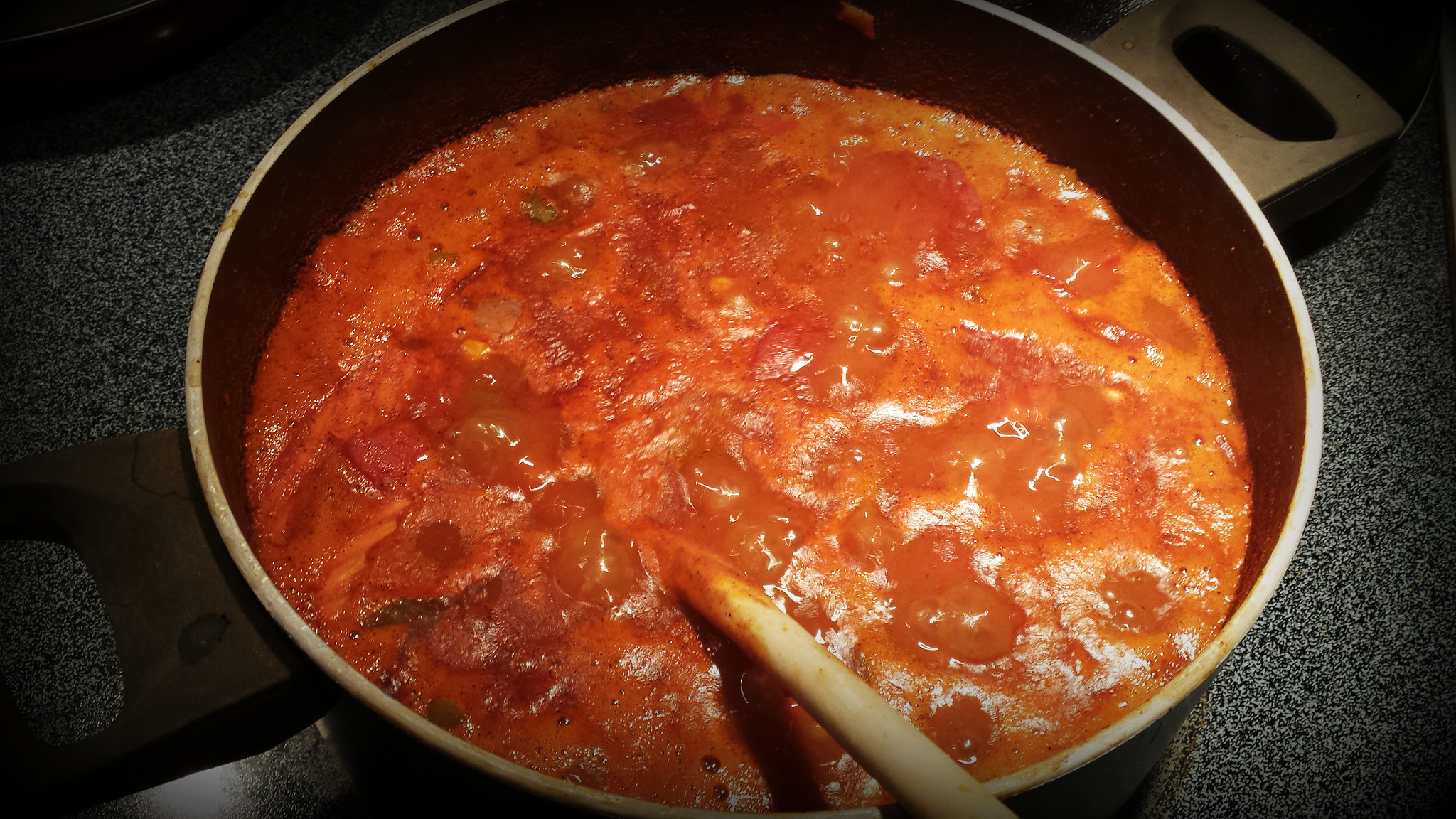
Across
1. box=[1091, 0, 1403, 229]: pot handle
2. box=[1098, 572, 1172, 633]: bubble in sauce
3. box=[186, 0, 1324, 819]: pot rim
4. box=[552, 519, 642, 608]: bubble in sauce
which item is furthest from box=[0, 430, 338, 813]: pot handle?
box=[1091, 0, 1403, 229]: pot handle

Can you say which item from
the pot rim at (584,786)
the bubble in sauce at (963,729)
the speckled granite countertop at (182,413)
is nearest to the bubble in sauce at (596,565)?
the pot rim at (584,786)

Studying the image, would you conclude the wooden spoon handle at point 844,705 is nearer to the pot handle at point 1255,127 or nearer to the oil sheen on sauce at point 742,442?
the oil sheen on sauce at point 742,442

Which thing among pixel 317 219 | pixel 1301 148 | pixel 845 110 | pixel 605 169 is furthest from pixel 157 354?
pixel 1301 148

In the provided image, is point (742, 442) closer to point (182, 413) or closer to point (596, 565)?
point (596, 565)

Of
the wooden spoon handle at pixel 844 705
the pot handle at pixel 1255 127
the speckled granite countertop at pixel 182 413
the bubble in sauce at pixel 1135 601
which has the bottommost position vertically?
the speckled granite countertop at pixel 182 413

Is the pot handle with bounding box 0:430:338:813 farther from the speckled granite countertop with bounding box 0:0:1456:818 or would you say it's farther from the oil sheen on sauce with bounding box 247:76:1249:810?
the speckled granite countertop with bounding box 0:0:1456:818

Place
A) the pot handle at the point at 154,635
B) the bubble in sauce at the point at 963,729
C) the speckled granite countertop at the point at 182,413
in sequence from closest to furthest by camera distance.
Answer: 1. the pot handle at the point at 154,635
2. the bubble in sauce at the point at 963,729
3. the speckled granite countertop at the point at 182,413
